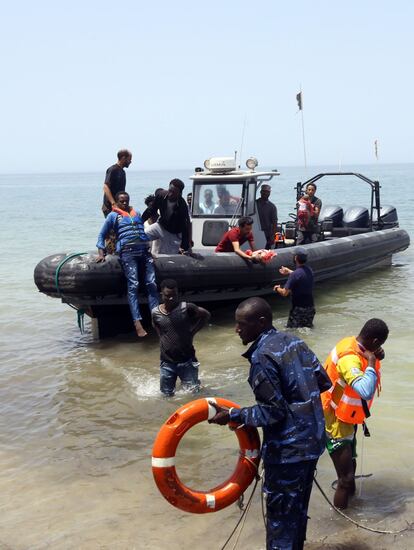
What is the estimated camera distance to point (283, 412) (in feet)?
10.0

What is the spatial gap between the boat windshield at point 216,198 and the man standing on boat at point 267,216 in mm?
483

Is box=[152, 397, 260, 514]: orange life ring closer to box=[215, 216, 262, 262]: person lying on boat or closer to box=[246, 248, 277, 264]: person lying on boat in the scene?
box=[215, 216, 262, 262]: person lying on boat

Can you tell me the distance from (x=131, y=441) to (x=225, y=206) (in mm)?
5611

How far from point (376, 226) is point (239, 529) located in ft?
38.7

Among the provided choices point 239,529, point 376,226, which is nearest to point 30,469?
point 239,529

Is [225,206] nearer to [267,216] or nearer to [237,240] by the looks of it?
[267,216]

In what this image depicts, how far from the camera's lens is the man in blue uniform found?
3061mm

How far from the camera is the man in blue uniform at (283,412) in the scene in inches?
120

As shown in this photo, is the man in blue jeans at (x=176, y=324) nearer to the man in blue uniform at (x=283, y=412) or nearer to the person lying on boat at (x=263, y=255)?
the man in blue uniform at (x=283, y=412)

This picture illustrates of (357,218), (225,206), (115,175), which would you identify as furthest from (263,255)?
(357,218)

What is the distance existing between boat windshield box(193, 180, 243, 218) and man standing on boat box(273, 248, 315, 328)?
231cm

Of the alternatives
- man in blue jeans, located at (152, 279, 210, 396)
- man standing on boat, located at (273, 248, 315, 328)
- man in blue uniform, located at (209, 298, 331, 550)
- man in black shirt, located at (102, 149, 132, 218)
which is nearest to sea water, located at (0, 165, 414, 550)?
man standing on boat, located at (273, 248, 315, 328)

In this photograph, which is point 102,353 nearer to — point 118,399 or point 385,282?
point 118,399

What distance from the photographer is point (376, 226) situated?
15.1m
